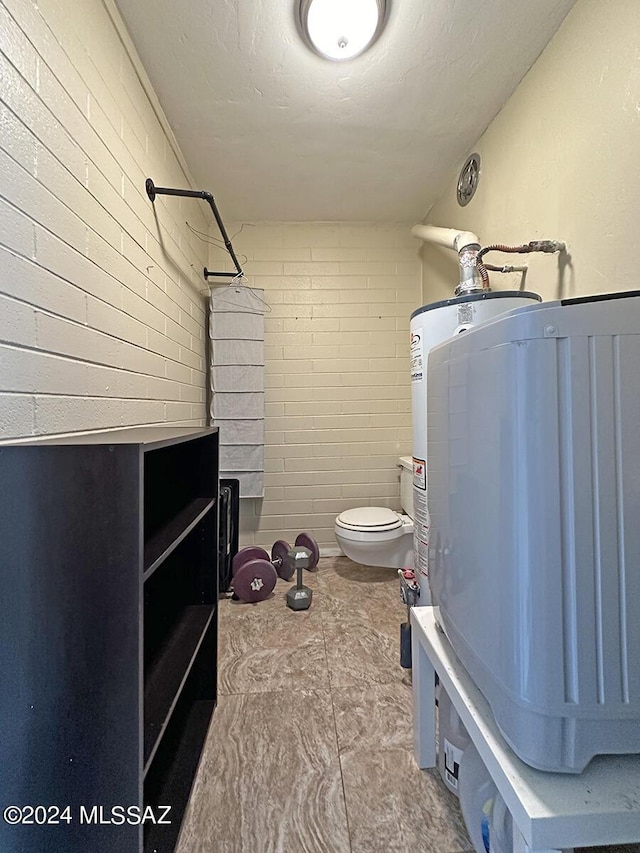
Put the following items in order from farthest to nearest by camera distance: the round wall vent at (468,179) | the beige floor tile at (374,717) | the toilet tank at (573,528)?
1. the round wall vent at (468,179)
2. the beige floor tile at (374,717)
3. the toilet tank at (573,528)

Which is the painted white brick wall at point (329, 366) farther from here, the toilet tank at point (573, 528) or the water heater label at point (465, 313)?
the toilet tank at point (573, 528)

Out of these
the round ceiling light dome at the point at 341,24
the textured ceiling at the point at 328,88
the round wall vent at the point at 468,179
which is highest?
the textured ceiling at the point at 328,88

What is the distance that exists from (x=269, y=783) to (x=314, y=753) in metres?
0.16

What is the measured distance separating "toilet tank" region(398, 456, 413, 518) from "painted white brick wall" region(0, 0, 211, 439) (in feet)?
5.11

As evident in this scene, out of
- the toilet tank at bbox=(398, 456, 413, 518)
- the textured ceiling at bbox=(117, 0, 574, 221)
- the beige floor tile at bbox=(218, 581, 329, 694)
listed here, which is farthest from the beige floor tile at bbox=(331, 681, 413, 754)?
the textured ceiling at bbox=(117, 0, 574, 221)

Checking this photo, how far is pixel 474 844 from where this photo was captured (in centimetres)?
91

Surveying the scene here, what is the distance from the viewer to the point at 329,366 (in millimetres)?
2885

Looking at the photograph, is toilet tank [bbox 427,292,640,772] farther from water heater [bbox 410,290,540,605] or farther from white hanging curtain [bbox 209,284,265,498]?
white hanging curtain [bbox 209,284,265,498]

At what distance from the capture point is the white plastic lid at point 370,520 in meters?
2.25

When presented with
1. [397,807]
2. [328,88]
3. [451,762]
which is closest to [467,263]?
[328,88]

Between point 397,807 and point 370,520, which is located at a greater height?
point 370,520

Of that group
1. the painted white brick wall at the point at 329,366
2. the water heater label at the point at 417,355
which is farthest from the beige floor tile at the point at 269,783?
the painted white brick wall at the point at 329,366

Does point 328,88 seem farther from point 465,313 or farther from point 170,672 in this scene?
point 170,672

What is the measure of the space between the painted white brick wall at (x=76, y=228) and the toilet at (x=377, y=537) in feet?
3.98
